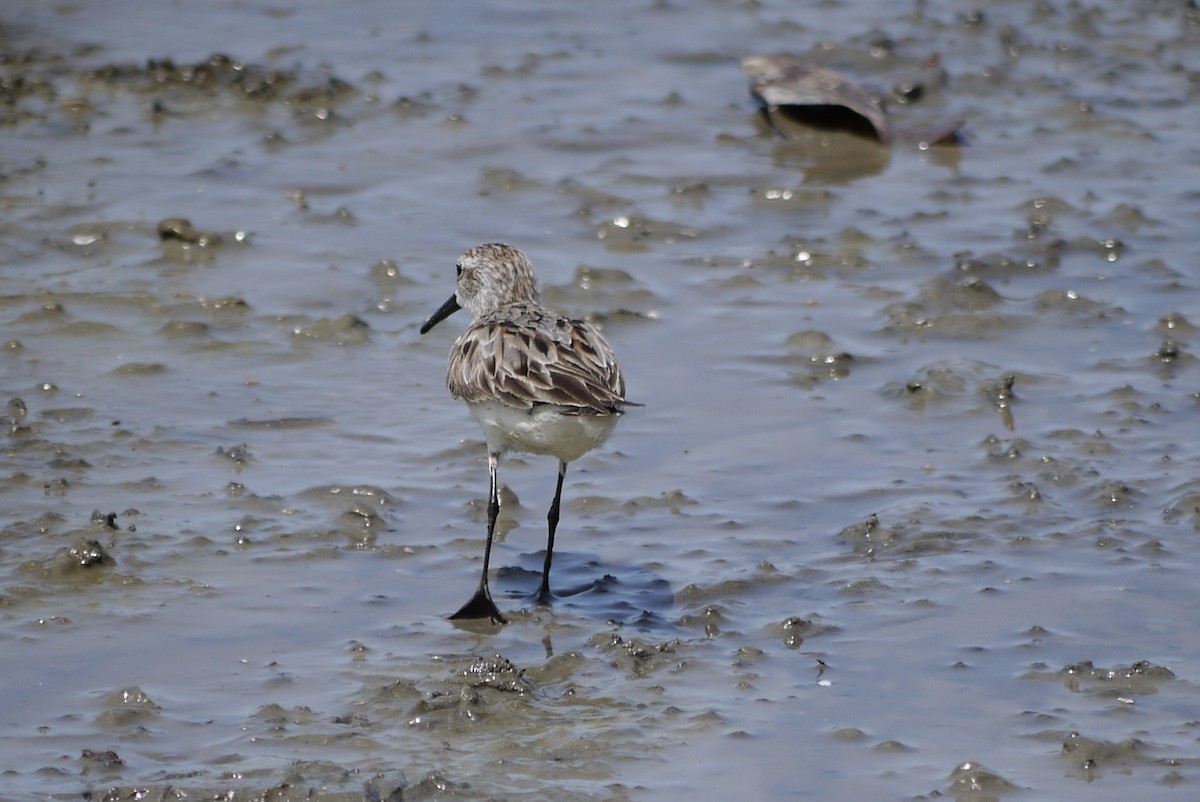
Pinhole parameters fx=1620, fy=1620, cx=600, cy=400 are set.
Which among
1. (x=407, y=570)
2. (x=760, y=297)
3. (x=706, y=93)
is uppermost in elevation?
(x=706, y=93)

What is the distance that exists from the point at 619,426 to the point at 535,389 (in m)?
2.05

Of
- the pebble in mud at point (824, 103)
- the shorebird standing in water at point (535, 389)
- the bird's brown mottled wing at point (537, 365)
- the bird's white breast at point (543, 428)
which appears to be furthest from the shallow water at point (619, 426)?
the bird's brown mottled wing at point (537, 365)

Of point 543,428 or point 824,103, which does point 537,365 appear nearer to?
point 543,428

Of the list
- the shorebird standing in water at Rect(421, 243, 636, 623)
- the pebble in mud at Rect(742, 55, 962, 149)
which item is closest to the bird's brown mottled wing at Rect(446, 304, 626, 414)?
the shorebird standing in water at Rect(421, 243, 636, 623)

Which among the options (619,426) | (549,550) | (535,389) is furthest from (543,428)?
(619,426)

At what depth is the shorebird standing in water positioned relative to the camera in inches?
266

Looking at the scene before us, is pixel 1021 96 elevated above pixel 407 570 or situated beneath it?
elevated above

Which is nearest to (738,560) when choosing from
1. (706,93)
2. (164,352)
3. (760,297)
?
(760,297)

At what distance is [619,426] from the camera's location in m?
8.78

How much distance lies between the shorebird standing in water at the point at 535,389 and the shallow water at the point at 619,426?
0.44 metres

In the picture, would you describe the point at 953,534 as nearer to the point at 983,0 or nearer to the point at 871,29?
the point at 871,29

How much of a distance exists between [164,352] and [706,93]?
241 inches

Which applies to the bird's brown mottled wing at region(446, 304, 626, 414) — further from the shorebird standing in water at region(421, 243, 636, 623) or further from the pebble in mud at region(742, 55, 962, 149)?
the pebble in mud at region(742, 55, 962, 149)

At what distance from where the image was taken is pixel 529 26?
1520 centimetres
